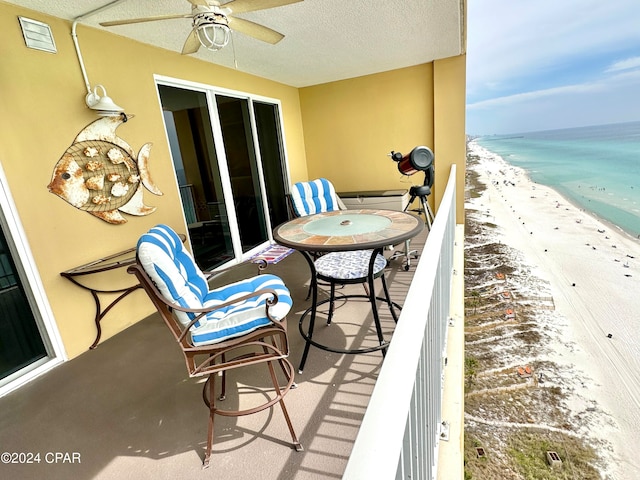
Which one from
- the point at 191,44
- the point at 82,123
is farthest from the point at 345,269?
the point at 82,123

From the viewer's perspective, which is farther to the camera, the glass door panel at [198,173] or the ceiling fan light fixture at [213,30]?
the glass door panel at [198,173]

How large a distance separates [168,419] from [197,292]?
0.71m

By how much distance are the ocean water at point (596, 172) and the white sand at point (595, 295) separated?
79.3 inches

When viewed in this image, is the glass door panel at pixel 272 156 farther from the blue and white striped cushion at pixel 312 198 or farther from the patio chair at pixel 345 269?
the patio chair at pixel 345 269

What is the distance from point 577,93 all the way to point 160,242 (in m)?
43.2

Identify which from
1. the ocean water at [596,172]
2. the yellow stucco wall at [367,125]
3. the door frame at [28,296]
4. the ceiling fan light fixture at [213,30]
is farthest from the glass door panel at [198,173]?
the ocean water at [596,172]

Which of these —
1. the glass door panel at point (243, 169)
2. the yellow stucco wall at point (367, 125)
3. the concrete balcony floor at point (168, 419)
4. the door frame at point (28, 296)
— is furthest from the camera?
the yellow stucco wall at point (367, 125)

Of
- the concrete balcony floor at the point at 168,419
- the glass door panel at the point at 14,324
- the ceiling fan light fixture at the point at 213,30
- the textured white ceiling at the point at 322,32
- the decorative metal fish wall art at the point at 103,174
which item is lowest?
the concrete balcony floor at the point at 168,419

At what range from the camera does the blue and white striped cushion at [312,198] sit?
131 inches

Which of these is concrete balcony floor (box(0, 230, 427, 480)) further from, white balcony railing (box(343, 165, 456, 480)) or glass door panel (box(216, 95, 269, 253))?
glass door panel (box(216, 95, 269, 253))

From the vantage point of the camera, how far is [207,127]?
3.70 m

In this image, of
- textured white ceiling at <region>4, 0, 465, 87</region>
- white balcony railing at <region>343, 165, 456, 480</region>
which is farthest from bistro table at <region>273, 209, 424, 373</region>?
textured white ceiling at <region>4, 0, 465, 87</region>

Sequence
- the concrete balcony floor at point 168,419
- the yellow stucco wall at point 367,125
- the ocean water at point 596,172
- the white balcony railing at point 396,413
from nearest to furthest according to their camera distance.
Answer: the white balcony railing at point 396,413 → the concrete balcony floor at point 168,419 → the yellow stucco wall at point 367,125 → the ocean water at point 596,172

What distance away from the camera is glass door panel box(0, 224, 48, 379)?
212cm
